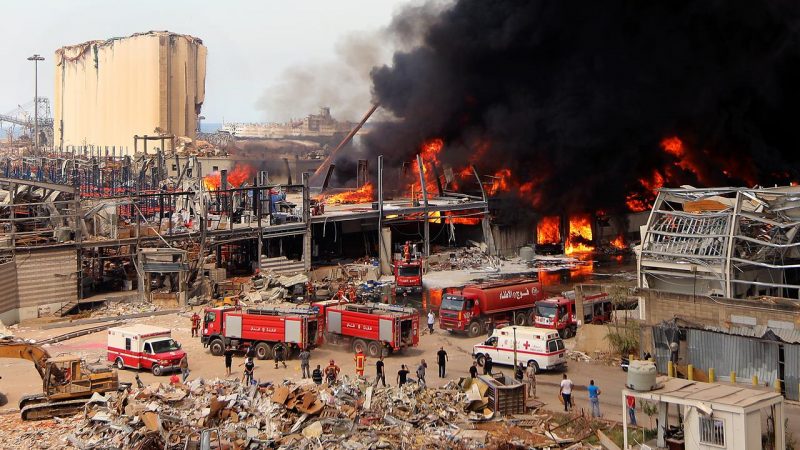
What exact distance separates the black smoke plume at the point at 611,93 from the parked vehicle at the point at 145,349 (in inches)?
1260

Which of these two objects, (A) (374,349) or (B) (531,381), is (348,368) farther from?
(B) (531,381)

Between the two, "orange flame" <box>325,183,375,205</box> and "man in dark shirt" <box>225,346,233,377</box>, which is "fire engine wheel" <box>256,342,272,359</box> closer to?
"man in dark shirt" <box>225,346,233,377</box>

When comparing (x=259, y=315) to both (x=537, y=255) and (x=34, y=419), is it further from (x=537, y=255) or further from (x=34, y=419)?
(x=537, y=255)

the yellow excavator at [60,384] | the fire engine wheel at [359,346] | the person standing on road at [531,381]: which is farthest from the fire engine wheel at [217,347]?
the person standing on road at [531,381]

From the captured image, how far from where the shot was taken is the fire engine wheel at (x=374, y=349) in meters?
27.6

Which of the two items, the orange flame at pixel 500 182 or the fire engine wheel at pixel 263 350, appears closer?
the fire engine wheel at pixel 263 350

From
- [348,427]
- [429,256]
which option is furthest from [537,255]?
[348,427]

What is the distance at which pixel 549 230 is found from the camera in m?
54.9

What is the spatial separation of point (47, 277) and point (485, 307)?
54.6ft

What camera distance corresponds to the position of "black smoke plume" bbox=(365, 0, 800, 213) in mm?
54875

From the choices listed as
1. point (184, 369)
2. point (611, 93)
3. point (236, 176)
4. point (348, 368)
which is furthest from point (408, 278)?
point (236, 176)

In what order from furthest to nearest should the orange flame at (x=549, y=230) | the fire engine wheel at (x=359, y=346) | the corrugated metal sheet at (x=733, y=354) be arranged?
the orange flame at (x=549, y=230) < the fire engine wheel at (x=359, y=346) < the corrugated metal sheet at (x=733, y=354)

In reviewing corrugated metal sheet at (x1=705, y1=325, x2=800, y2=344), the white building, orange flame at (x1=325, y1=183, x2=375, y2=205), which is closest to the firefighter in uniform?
corrugated metal sheet at (x1=705, y1=325, x2=800, y2=344)

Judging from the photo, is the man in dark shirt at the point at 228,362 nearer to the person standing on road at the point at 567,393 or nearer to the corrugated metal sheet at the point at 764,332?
the person standing on road at the point at 567,393
